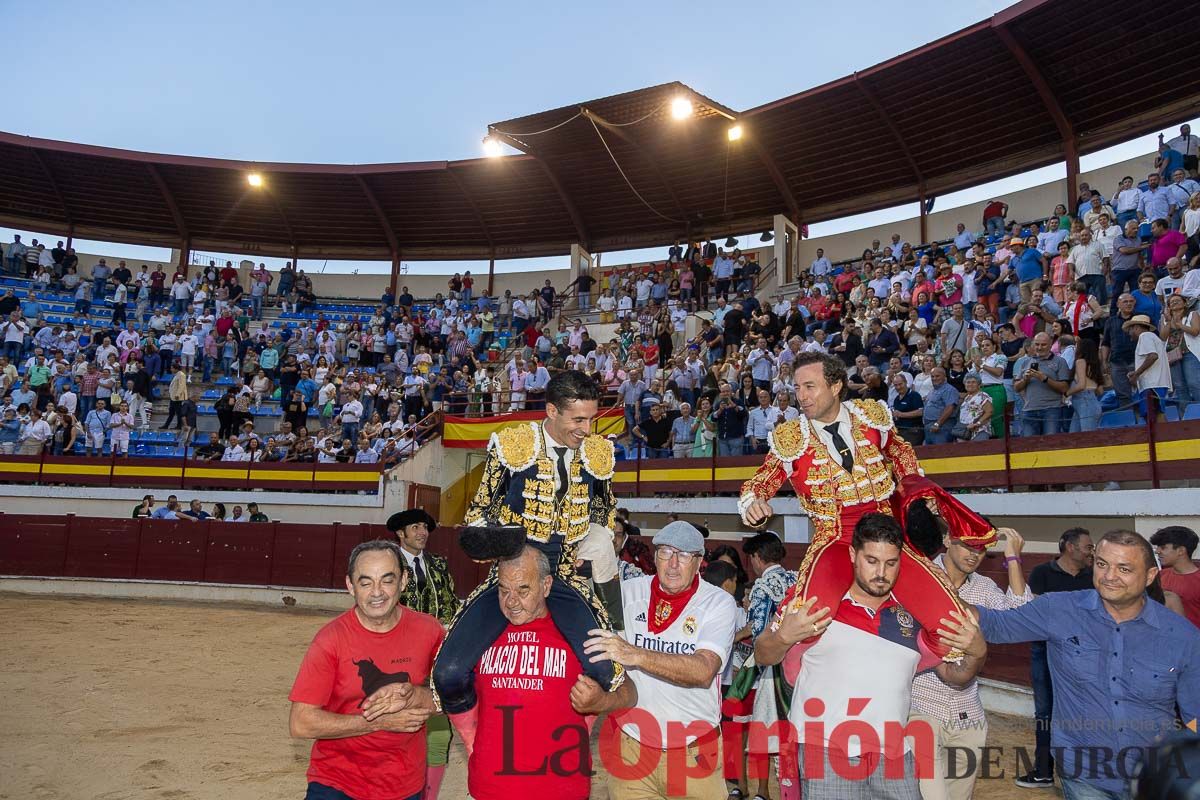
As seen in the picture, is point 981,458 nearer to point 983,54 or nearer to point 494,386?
point 983,54

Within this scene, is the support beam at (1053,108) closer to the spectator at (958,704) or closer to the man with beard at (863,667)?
the spectator at (958,704)

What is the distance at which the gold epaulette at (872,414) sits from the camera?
157 inches

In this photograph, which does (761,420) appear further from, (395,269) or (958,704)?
(395,269)

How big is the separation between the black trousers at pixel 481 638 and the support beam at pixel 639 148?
53.3 feet

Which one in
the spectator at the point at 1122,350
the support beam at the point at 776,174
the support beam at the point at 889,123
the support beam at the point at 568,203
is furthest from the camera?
the support beam at the point at 568,203

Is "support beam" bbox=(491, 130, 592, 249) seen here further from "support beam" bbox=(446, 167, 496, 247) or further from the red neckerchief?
the red neckerchief

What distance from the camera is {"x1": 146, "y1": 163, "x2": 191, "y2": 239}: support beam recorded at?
23219 millimetres

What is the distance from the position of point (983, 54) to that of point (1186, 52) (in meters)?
2.93

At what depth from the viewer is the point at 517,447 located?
3.83 metres

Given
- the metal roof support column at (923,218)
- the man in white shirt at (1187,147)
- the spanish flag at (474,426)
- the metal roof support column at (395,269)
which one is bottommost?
the spanish flag at (474,426)

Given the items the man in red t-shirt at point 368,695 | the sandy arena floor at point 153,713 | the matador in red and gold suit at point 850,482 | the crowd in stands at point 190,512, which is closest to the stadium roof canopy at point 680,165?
the crowd in stands at point 190,512

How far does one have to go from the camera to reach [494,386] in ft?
60.1

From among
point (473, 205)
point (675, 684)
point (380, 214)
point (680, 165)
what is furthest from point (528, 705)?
point (380, 214)

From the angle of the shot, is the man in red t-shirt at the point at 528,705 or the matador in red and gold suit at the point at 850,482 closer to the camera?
the man in red t-shirt at the point at 528,705
